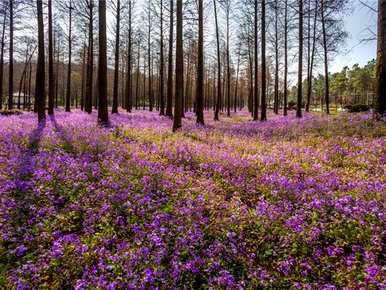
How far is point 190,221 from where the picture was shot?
4703 millimetres

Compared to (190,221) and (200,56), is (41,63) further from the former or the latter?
(190,221)

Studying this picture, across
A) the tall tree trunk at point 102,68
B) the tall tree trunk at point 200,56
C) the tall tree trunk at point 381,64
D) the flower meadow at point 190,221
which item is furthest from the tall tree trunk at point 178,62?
the tall tree trunk at point 381,64

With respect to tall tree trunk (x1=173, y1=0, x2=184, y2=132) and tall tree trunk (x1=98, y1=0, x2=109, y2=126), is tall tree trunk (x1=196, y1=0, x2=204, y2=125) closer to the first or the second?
tall tree trunk (x1=173, y1=0, x2=184, y2=132)

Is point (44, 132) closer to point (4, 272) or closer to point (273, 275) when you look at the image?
point (4, 272)

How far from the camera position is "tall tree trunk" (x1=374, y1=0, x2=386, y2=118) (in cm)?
1179

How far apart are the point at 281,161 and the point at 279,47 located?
27552mm

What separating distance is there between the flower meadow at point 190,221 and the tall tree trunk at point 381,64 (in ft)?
16.5

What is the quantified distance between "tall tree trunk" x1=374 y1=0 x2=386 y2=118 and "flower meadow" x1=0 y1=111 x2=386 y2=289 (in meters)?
5.02

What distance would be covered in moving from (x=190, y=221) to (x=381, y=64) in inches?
478

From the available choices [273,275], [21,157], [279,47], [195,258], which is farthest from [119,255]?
[279,47]

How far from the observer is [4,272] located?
378 cm

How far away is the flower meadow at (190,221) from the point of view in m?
3.65

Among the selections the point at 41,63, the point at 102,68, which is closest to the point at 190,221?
the point at 102,68

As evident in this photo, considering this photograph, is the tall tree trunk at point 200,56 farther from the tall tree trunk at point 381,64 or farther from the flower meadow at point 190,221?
the flower meadow at point 190,221
